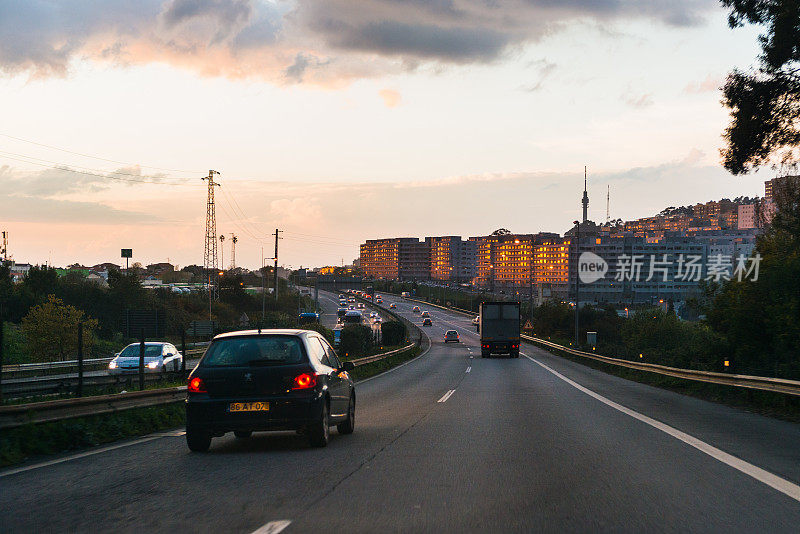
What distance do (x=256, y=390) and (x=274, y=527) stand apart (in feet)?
14.6

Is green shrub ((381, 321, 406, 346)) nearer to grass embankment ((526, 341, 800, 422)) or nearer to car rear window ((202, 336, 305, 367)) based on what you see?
grass embankment ((526, 341, 800, 422))

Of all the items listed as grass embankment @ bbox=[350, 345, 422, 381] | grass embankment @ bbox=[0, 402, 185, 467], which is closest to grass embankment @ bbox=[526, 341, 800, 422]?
grass embankment @ bbox=[350, 345, 422, 381]

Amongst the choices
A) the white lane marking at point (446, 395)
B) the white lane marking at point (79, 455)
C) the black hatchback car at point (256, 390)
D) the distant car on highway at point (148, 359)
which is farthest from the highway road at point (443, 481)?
the distant car on highway at point (148, 359)

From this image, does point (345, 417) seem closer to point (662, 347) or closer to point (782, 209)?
point (782, 209)

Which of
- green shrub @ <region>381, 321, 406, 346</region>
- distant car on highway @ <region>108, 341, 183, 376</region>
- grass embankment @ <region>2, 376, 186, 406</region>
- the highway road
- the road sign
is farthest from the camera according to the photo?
green shrub @ <region>381, 321, 406, 346</region>

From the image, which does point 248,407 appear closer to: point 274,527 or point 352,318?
point 274,527

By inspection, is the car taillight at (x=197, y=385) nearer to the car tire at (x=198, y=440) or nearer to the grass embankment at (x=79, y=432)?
the car tire at (x=198, y=440)

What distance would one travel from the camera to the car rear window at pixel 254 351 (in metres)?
10.5

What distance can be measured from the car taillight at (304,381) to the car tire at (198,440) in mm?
1293

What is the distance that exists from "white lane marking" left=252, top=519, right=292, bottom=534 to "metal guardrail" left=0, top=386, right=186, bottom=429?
18.7 feet

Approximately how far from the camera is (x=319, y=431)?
1045 cm

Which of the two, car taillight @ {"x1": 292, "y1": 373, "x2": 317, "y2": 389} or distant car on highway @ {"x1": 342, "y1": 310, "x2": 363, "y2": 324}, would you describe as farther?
distant car on highway @ {"x1": 342, "y1": 310, "x2": 363, "y2": 324}

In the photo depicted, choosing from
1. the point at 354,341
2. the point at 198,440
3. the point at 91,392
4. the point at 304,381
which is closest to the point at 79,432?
the point at 198,440

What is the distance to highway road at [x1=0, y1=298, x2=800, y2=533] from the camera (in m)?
6.17
